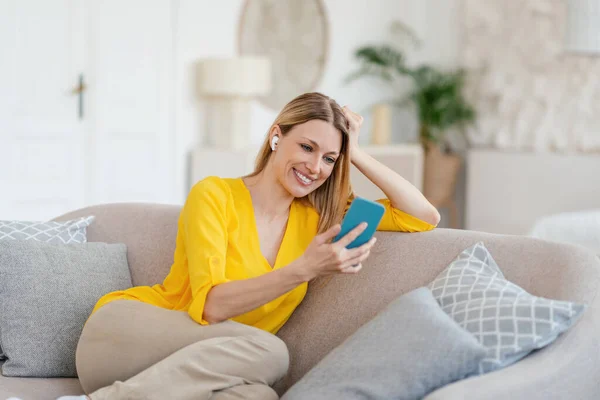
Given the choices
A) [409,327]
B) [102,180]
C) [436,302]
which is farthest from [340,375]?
[102,180]

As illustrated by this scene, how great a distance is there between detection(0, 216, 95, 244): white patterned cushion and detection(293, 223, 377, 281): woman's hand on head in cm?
91

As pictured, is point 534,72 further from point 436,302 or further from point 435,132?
point 436,302

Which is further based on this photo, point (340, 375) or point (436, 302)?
point (436, 302)

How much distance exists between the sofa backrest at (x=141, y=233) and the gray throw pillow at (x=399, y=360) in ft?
2.65

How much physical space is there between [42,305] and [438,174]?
397 centimetres

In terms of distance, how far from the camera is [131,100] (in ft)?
15.6

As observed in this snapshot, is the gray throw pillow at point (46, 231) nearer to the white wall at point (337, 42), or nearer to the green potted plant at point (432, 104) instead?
the white wall at point (337, 42)

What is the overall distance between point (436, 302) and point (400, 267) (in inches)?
10.8

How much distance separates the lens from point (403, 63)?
6.07 m

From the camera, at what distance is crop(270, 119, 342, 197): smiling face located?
83.4 inches

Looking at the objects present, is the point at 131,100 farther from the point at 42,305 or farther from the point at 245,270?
the point at 245,270

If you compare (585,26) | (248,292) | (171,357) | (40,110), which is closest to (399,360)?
(248,292)

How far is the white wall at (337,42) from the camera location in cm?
500

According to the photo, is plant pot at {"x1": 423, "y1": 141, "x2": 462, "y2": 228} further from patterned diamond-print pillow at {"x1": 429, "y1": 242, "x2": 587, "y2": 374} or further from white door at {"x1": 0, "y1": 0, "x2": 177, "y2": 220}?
patterned diamond-print pillow at {"x1": 429, "y1": 242, "x2": 587, "y2": 374}
